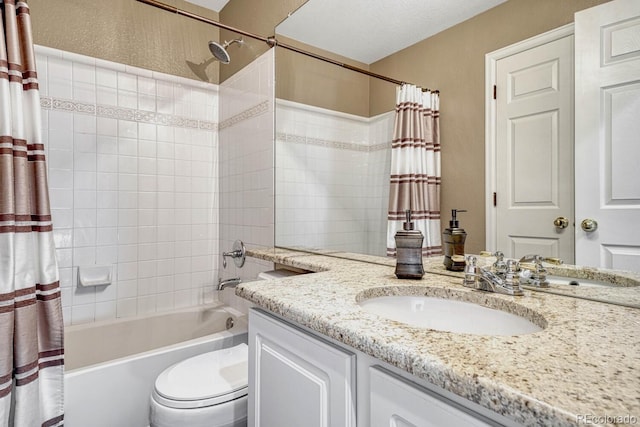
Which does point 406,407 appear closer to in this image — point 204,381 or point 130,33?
point 204,381

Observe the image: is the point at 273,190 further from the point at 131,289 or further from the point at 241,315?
the point at 131,289

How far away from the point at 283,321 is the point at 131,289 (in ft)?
5.79

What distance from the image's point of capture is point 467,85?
1.00m

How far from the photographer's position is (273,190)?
1.91m

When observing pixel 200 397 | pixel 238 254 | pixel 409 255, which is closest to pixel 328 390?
pixel 409 255

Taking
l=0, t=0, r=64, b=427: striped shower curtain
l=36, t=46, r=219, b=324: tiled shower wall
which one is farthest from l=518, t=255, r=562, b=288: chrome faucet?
l=36, t=46, r=219, b=324: tiled shower wall

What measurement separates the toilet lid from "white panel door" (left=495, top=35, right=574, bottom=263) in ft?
3.42

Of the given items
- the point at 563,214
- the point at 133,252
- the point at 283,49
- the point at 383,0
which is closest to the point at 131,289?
the point at 133,252

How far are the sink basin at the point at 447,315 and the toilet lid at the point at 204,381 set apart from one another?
69cm

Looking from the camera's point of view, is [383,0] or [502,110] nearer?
[502,110]

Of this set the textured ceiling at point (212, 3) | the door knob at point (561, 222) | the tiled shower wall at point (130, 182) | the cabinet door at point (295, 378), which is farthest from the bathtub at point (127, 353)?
the textured ceiling at point (212, 3)

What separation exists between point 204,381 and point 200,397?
10 cm

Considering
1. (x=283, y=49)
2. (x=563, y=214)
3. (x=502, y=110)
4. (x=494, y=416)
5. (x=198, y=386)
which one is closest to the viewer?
(x=494, y=416)

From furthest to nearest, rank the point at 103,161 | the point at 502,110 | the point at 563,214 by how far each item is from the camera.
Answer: the point at 103,161 → the point at 502,110 → the point at 563,214
